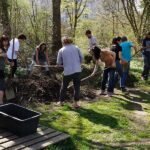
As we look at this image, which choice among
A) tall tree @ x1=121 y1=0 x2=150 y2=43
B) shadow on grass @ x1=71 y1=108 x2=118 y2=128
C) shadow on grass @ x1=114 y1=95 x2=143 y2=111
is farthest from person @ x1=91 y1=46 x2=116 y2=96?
tall tree @ x1=121 y1=0 x2=150 y2=43

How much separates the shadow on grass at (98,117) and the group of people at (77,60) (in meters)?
0.41

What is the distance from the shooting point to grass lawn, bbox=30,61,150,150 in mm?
7004

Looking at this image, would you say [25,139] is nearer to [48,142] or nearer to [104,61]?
[48,142]

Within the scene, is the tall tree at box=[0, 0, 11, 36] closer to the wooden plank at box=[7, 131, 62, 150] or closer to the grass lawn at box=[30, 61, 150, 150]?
the grass lawn at box=[30, 61, 150, 150]

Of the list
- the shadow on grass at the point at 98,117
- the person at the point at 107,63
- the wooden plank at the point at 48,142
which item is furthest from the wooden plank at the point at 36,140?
the person at the point at 107,63

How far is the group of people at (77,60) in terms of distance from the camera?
29.5 ft

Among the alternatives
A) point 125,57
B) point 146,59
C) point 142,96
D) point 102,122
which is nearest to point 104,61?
point 125,57

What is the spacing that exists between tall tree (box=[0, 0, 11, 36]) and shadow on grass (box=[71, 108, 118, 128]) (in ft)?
22.2

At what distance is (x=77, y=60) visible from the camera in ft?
29.8

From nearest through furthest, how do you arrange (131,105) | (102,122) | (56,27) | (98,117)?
(102,122), (98,117), (131,105), (56,27)

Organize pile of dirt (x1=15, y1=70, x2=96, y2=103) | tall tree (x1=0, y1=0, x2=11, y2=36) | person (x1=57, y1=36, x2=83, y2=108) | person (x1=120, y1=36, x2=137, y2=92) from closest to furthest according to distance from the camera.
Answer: person (x1=57, y1=36, x2=83, y2=108)
pile of dirt (x1=15, y1=70, x2=96, y2=103)
person (x1=120, y1=36, x2=137, y2=92)
tall tree (x1=0, y1=0, x2=11, y2=36)

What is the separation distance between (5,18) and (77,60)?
25.9 feet

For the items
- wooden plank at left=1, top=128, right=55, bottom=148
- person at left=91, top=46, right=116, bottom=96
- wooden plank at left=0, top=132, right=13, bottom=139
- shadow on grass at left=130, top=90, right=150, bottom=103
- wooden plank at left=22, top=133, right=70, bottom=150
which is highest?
person at left=91, top=46, right=116, bottom=96

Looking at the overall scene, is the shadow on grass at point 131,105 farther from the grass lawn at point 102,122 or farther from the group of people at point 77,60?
the group of people at point 77,60
